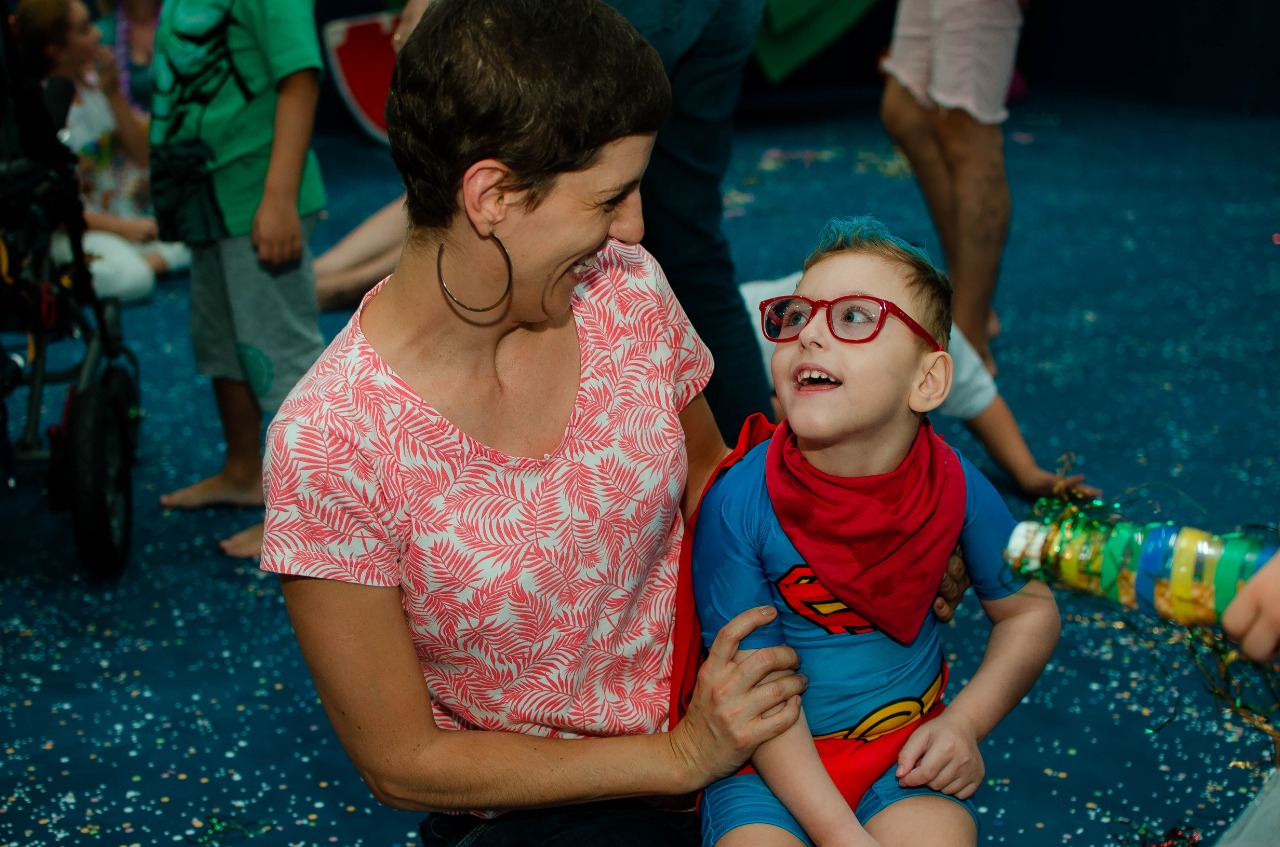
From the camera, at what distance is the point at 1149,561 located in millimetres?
974

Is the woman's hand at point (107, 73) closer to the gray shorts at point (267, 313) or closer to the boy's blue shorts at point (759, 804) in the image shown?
the gray shorts at point (267, 313)

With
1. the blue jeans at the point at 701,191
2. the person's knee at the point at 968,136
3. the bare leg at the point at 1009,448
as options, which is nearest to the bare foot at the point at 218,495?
the blue jeans at the point at 701,191

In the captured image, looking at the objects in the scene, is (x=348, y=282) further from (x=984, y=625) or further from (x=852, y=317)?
(x=852, y=317)

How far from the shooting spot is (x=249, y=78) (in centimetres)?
276

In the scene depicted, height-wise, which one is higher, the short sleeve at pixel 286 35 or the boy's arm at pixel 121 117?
the short sleeve at pixel 286 35

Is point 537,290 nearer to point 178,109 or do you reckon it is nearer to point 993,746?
point 993,746

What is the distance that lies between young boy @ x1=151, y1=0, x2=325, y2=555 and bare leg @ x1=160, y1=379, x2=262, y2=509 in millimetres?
93

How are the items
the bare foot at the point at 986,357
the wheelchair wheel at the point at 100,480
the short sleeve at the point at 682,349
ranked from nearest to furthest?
the short sleeve at the point at 682,349
the wheelchair wheel at the point at 100,480
the bare foot at the point at 986,357

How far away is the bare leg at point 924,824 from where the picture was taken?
4.19 feet

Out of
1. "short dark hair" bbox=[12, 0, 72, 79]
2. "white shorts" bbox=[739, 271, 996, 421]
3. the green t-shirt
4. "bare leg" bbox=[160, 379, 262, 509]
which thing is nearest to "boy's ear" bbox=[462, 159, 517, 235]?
"white shorts" bbox=[739, 271, 996, 421]

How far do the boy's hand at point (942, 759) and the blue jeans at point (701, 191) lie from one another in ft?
2.67

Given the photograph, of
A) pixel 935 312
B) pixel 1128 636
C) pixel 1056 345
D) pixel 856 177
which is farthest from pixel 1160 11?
pixel 935 312

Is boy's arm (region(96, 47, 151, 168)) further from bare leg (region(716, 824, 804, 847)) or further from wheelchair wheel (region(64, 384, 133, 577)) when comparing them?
bare leg (region(716, 824, 804, 847))

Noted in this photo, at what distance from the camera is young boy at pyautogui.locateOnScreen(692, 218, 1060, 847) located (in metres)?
1.31
